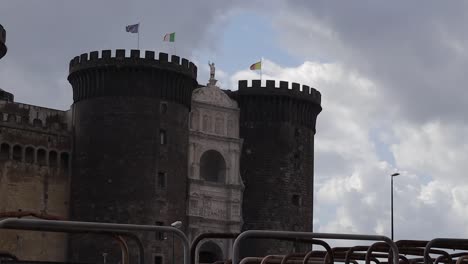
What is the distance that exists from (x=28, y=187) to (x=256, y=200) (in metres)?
15.1

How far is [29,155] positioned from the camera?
200ft

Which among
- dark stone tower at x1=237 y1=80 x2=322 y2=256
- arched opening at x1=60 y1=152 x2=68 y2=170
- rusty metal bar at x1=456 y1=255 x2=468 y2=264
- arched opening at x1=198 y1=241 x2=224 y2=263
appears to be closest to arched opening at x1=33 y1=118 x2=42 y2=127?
arched opening at x1=60 y1=152 x2=68 y2=170

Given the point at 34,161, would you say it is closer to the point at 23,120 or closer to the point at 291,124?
the point at 23,120

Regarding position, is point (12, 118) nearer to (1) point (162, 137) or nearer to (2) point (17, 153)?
(2) point (17, 153)

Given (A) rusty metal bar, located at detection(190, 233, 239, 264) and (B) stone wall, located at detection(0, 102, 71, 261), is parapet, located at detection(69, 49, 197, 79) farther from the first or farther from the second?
(A) rusty metal bar, located at detection(190, 233, 239, 264)

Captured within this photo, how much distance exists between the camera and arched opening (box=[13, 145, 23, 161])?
60.2m

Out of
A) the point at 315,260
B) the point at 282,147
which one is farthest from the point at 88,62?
the point at 315,260

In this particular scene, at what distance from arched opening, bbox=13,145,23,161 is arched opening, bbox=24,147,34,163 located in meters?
0.31

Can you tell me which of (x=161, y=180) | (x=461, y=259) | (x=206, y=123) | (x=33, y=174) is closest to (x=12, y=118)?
(x=33, y=174)

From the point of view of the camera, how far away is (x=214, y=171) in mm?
68188

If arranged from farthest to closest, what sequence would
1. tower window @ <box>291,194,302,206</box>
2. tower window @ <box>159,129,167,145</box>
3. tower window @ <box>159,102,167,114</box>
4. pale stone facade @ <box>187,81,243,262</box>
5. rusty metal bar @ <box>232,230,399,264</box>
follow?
tower window @ <box>291,194,302,206</box>, pale stone facade @ <box>187,81,243,262</box>, tower window @ <box>159,102,167,114</box>, tower window @ <box>159,129,167,145</box>, rusty metal bar @ <box>232,230,399,264</box>

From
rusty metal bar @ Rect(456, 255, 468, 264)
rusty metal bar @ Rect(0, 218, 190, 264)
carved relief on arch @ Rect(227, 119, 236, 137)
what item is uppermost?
carved relief on arch @ Rect(227, 119, 236, 137)

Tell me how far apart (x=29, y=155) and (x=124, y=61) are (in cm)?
799

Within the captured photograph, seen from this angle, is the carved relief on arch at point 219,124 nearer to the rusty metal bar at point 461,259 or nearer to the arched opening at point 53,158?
the arched opening at point 53,158
